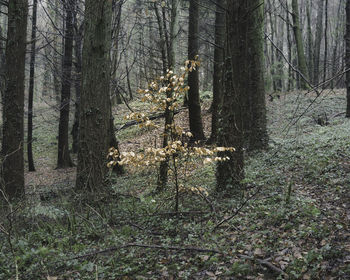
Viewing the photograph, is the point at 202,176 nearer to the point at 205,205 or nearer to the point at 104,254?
the point at 205,205

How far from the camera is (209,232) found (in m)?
4.98

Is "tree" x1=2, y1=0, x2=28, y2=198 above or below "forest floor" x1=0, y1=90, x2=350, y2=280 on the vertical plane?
above

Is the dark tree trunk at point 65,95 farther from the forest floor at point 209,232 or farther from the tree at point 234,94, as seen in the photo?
the tree at point 234,94

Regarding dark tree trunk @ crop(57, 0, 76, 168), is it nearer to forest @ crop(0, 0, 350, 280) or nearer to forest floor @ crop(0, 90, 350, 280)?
forest @ crop(0, 0, 350, 280)

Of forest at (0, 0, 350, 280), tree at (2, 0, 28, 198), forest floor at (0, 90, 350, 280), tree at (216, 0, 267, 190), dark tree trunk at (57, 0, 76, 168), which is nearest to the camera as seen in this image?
forest floor at (0, 90, 350, 280)

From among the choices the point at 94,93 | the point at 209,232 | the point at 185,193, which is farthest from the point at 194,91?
the point at 209,232

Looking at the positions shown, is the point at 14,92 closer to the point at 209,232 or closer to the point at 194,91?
the point at 209,232

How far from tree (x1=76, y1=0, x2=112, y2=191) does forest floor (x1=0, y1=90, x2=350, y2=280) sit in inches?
24.6

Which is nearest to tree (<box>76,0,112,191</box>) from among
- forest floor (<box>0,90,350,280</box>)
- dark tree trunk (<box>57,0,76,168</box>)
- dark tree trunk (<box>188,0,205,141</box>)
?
forest floor (<box>0,90,350,280</box>)

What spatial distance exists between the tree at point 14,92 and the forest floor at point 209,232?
1.15 meters

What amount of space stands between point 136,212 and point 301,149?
17.4ft

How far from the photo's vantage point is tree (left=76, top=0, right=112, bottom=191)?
21.5ft

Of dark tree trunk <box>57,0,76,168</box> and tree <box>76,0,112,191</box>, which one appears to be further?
dark tree trunk <box>57,0,76,168</box>

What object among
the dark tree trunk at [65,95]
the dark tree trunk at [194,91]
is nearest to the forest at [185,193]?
the dark tree trunk at [194,91]
